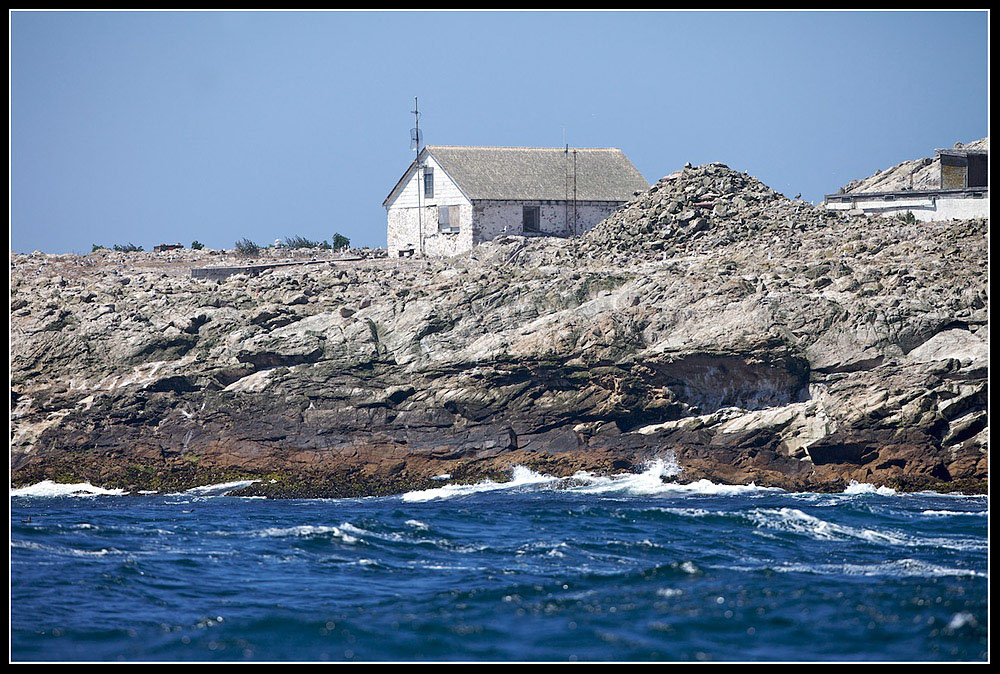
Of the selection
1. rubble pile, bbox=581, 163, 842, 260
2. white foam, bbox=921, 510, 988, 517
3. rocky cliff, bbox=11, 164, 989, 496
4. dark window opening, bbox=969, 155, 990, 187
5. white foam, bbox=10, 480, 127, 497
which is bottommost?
white foam, bbox=921, 510, 988, 517

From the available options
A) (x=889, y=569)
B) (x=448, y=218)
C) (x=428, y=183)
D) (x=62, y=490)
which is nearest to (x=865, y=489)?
(x=889, y=569)

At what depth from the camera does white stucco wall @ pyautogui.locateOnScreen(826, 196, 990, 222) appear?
5172cm

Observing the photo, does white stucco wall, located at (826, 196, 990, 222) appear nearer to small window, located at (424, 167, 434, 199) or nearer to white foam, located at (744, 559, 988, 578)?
small window, located at (424, 167, 434, 199)

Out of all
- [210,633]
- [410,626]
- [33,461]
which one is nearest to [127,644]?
[210,633]

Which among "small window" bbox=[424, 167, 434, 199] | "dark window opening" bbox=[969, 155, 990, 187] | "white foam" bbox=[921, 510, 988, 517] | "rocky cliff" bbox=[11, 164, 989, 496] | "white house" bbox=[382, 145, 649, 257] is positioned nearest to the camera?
"white foam" bbox=[921, 510, 988, 517]

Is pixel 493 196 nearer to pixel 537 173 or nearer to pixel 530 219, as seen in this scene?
pixel 530 219

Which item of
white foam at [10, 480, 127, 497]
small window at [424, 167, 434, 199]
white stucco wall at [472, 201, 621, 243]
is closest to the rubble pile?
white stucco wall at [472, 201, 621, 243]

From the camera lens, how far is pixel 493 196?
57.1 m

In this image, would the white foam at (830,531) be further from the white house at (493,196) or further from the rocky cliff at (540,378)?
the white house at (493,196)

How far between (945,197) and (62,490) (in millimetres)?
37066

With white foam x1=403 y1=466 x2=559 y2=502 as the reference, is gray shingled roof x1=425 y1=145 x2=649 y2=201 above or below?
above

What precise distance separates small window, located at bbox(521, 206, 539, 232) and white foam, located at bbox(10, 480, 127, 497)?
25.0m

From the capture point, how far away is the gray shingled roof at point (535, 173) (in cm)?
5800

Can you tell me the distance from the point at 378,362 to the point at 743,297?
12627 millimetres
